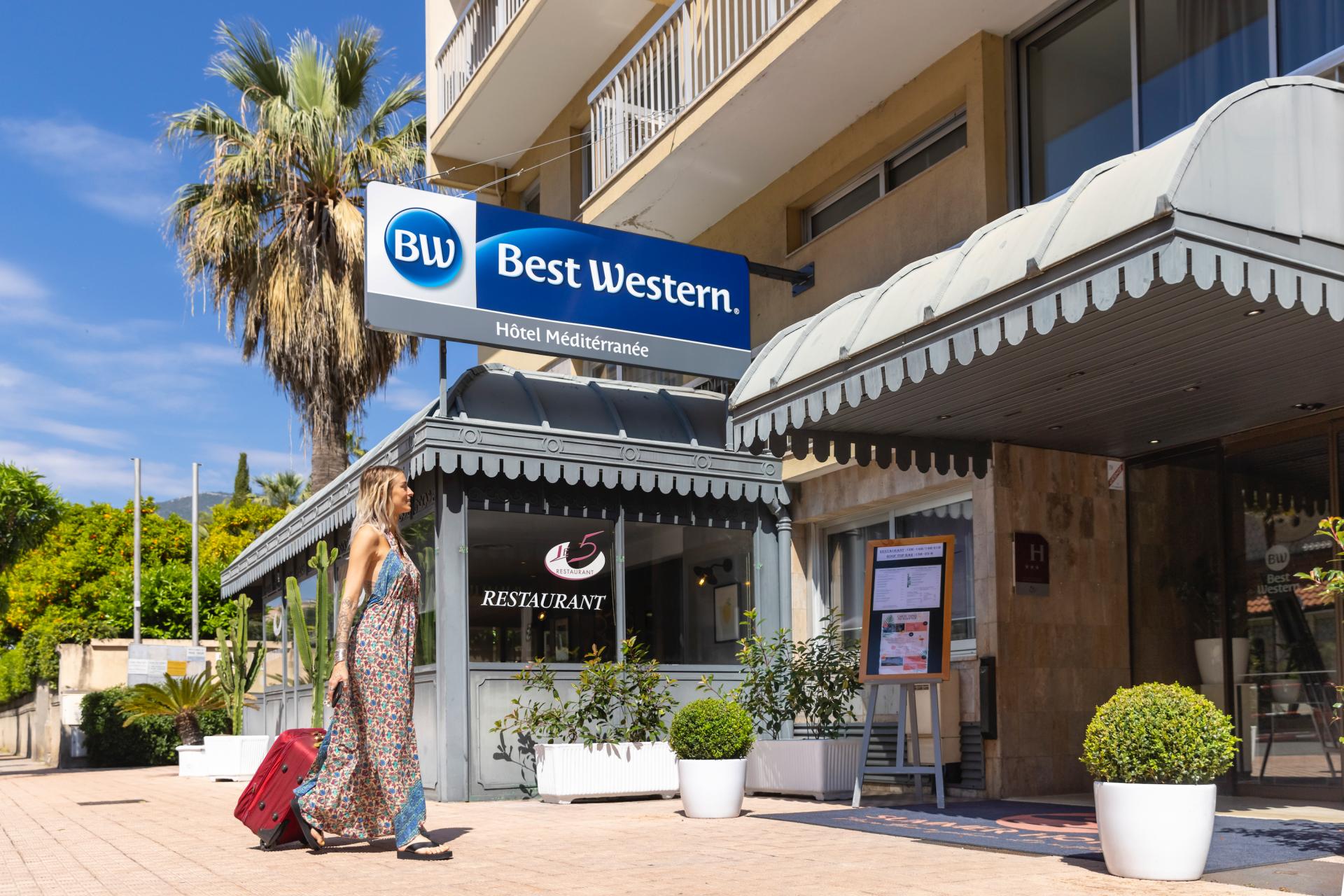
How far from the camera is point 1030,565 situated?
10.4m

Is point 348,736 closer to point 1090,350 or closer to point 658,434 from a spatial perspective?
point 1090,350

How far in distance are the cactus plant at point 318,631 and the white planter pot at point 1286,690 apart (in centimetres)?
983

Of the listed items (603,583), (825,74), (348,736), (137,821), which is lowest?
(137,821)

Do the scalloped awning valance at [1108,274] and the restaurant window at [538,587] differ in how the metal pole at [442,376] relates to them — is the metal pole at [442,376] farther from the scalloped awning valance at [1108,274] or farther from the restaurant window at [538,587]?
the scalloped awning valance at [1108,274]

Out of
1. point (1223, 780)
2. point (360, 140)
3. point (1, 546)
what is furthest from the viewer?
point (1, 546)

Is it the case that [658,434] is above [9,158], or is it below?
below

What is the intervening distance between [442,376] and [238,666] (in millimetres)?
9856

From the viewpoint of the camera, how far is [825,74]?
1147 centimetres

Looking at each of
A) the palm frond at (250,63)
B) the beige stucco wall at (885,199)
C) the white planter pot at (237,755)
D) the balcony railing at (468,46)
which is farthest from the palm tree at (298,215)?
the beige stucco wall at (885,199)

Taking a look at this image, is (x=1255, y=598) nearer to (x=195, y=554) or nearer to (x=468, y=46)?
(x=468, y=46)

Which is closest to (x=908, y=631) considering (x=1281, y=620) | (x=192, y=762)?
(x=1281, y=620)

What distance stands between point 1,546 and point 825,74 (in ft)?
64.0

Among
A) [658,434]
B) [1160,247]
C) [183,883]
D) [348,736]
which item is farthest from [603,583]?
[1160,247]

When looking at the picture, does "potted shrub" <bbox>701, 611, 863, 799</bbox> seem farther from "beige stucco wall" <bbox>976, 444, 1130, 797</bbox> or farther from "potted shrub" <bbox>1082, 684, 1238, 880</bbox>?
"potted shrub" <bbox>1082, 684, 1238, 880</bbox>
